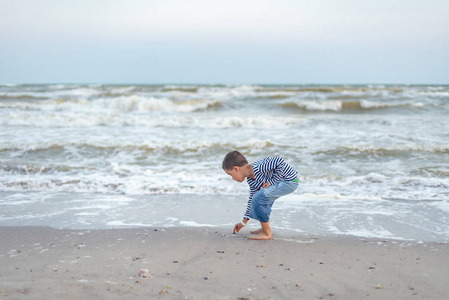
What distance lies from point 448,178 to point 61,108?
58.0ft

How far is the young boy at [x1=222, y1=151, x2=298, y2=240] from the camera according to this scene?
378 centimetres

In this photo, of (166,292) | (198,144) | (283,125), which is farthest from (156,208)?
(283,125)

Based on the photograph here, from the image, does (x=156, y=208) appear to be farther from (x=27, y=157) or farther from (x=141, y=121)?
(x=141, y=121)

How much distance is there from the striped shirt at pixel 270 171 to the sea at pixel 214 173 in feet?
1.91

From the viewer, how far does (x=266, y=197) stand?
382cm

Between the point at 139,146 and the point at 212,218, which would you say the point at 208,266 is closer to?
the point at 212,218

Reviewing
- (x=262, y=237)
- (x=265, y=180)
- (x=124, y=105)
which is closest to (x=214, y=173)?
(x=265, y=180)

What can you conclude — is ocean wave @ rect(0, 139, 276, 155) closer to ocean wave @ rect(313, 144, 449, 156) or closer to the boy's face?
ocean wave @ rect(313, 144, 449, 156)

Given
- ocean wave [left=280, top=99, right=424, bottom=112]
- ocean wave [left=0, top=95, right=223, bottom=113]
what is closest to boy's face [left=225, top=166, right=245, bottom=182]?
ocean wave [left=0, top=95, right=223, bottom=113]

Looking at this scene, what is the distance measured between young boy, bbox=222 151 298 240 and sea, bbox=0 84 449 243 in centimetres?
35

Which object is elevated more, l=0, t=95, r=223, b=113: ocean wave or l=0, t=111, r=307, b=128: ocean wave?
l=0, t=95, r=223, b=113: ocean wave

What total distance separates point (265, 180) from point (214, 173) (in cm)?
319

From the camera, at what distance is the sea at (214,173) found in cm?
455

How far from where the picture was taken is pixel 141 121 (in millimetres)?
13758
